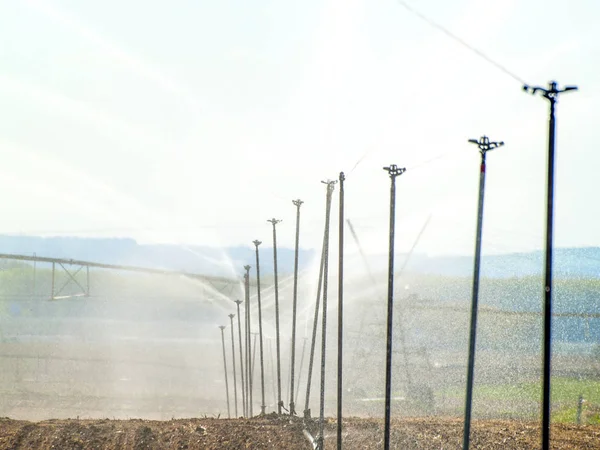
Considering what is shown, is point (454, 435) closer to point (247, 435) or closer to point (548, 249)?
point (247, 435)

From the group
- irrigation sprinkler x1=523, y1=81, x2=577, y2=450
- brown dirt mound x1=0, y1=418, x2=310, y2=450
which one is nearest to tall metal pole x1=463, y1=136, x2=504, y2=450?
→ irrigation sprinkler x1=523, y1=81, x2=577, y2=450

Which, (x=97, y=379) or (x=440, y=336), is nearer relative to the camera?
(x=97, y=379)

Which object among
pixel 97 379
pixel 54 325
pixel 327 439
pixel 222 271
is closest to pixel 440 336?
pixel 97 379

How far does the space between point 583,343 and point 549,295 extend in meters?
64.4

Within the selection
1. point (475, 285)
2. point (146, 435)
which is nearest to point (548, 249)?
point (475, 285)

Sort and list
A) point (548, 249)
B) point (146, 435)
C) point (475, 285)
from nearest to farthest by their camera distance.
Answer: point (548, 249) < point (475, 285) < point (146, 435)

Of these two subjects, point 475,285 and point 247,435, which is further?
point 247,435

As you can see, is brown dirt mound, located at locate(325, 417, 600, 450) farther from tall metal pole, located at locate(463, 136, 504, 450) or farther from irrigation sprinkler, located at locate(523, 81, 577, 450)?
irrigation sprinkler, located at locate(523, 81, 577, 450)

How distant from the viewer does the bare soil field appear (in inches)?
768

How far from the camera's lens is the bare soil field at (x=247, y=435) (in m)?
19.5

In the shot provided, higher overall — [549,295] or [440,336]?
[549,295]

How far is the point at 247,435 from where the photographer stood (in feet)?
66.7

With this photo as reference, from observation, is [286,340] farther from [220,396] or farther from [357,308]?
[220,396]

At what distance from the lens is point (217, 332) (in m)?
93.8
